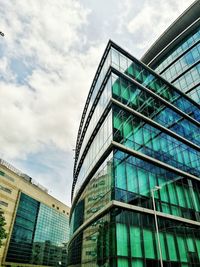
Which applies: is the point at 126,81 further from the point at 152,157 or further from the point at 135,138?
the point at 152,157

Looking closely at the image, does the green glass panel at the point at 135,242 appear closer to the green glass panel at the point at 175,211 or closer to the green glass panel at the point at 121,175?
the green glass panel at the point at 121,175

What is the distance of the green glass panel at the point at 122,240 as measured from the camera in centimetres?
1633

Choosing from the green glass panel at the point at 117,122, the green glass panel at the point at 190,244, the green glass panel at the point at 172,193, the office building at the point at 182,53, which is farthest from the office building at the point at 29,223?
the green glass panel at the point at 190,244

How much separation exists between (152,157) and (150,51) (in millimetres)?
32319

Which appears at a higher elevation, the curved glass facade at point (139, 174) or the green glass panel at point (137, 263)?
the curved glass facade at point (139, 174)

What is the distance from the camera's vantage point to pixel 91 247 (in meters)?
21.9

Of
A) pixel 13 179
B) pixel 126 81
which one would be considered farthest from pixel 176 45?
pixel 13 179

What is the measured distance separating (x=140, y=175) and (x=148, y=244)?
623 centimetres

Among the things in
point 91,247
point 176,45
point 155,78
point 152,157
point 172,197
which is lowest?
point 91,247

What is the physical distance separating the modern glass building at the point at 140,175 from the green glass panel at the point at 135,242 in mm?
70

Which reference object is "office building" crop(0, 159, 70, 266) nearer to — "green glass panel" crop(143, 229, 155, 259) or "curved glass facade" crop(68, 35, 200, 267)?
"curved glass facade" crop(68, 35, 200, 267)

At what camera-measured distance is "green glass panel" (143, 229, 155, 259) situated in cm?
1775

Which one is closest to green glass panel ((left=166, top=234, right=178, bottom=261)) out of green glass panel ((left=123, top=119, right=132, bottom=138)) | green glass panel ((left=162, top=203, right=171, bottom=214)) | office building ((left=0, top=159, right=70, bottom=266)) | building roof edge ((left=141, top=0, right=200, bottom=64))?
green glass panel ((left=162, top=203, right=171, bottom=214))

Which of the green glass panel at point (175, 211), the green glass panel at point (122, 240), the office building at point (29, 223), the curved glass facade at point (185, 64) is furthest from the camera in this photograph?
the office building at point (29, 223)
